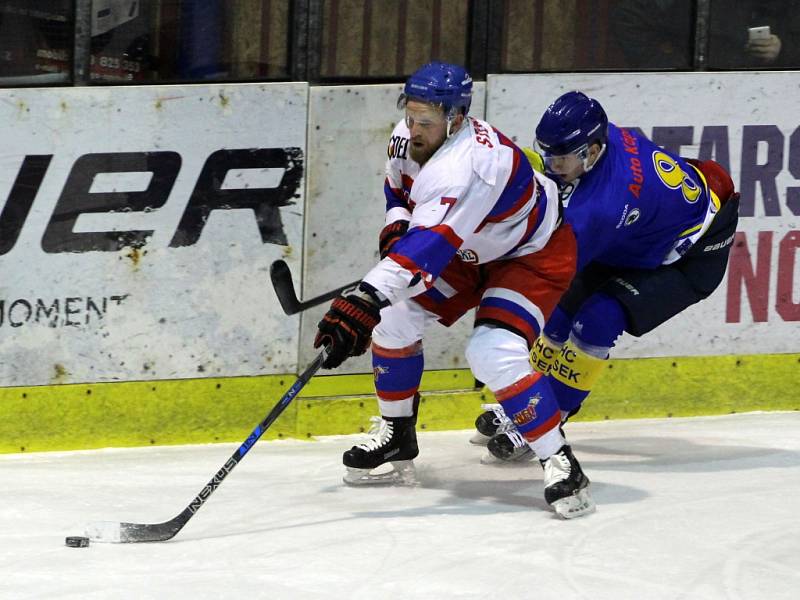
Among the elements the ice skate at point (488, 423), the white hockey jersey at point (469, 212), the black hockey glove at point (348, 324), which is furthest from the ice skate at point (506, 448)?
the black hockey glove at point (348, 324)

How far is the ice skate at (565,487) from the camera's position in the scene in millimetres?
3609

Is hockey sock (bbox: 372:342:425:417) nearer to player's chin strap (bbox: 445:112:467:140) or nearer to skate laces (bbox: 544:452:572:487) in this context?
skate laces (bbox: 544:452:572:487)

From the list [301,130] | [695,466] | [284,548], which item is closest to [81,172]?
[301,130]

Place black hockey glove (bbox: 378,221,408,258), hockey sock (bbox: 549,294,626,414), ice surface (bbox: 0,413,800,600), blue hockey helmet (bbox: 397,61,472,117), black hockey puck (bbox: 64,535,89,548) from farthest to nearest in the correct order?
hockey sock (bbox: 549,294,626,414) < black hockey glove (bbox: 378,221,408,258) < blue hockey helmet (bbox: 397,61,472,117) < black hockey puck (bbox: 64,535,89,548) < ice surface (bbox: 0,413,800,600)

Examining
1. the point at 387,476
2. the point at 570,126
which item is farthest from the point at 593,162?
the point at 387,476

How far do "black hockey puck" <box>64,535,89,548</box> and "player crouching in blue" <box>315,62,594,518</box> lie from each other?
0.72m

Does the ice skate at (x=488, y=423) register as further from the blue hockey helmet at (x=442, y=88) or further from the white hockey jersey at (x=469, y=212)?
the blue hockey helmet at (x=442, y=88)

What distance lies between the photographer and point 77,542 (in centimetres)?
329

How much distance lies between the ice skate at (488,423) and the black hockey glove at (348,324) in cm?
109

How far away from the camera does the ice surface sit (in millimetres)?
3098

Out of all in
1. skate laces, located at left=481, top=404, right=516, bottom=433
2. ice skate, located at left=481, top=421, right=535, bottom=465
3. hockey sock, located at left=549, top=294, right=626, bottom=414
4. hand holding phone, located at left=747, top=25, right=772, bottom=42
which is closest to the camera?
hockey sock, located at left=549, top=294, right=626, bottom=414

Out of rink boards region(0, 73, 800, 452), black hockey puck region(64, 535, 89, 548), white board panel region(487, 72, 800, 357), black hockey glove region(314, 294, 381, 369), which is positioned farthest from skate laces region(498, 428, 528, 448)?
black hockey puck region(64, 535, 89, 548)

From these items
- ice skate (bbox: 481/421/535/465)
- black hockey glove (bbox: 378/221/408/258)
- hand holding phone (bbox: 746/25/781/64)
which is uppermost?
hand holding phone (bbox: 746/25/781/64)

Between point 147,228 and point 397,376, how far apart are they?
99 cm
